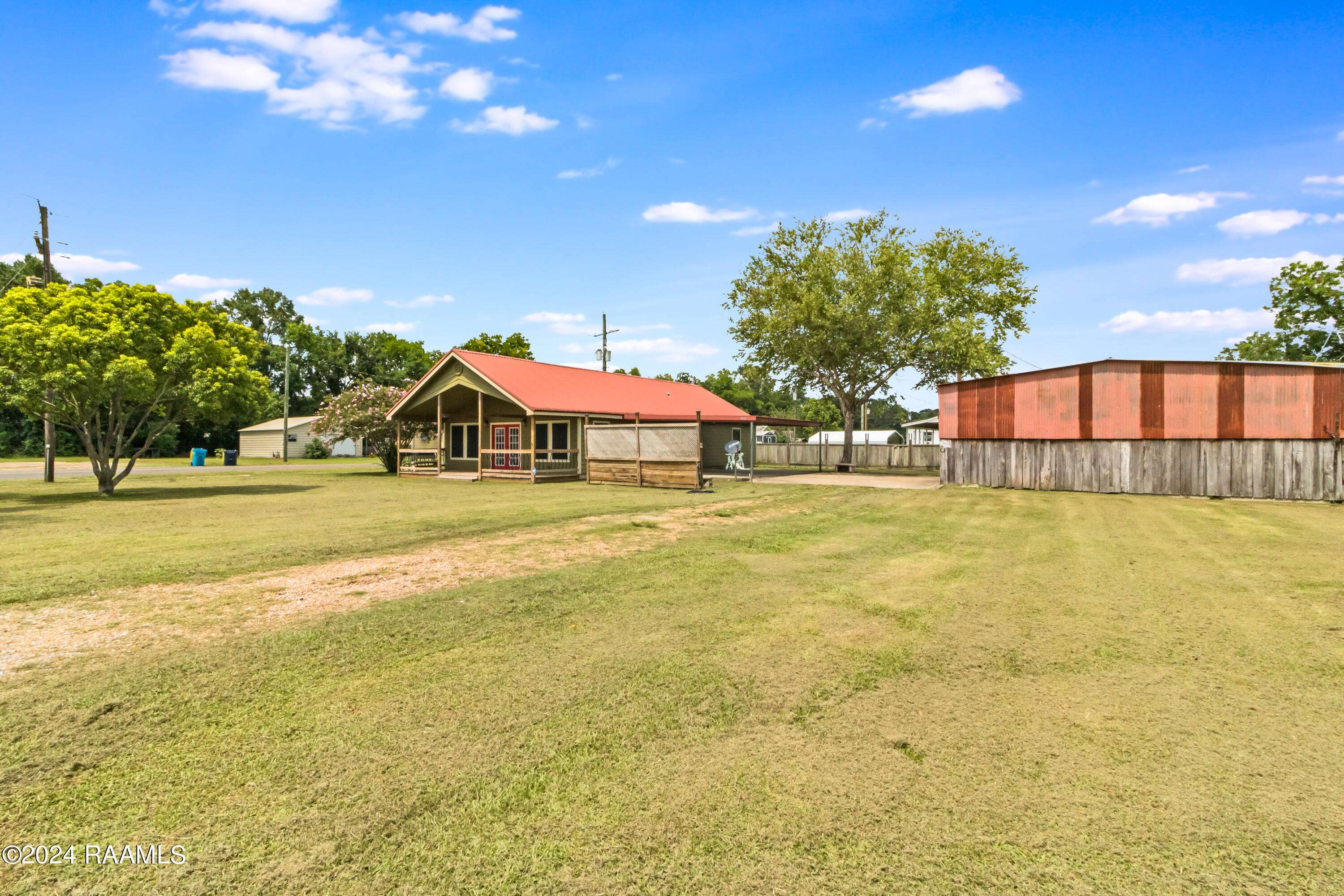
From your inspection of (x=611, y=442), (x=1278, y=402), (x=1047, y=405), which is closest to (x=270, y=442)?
(x=611, y=442)

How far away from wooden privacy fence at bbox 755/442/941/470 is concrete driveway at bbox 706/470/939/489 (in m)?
6.93

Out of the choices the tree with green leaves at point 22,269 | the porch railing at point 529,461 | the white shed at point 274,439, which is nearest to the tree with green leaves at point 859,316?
the porch railing at point 529,461

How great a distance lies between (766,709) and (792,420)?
28.0 metres

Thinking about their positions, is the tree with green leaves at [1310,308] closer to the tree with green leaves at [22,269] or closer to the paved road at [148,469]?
the paved road at [148,469]

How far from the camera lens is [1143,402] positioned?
2016 centimetres

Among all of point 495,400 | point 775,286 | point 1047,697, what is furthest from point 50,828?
point 775,286

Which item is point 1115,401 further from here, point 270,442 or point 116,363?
point 270,442

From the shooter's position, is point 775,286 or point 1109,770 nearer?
point 1109,770

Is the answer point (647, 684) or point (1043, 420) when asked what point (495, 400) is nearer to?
point (1043, 420)

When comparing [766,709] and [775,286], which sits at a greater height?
[775,286]

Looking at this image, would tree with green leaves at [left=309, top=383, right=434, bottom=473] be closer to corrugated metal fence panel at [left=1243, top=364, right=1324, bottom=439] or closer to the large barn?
the large barn

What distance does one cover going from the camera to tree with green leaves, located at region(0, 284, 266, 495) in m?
16.0

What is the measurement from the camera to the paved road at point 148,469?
2555cm

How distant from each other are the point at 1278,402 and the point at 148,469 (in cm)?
4501
